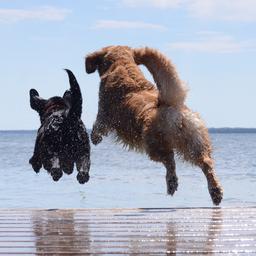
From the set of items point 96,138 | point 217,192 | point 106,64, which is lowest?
point 217,192

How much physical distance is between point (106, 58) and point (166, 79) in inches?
56.7

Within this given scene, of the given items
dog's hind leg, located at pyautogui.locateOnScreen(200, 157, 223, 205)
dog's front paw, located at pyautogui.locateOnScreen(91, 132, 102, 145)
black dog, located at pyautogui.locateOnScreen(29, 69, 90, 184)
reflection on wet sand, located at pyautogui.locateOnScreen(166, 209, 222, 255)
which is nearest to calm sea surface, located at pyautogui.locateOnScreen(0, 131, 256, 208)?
dog's front paw, located at pyautogui.locateOnScreen(91, 132, 102, 145)

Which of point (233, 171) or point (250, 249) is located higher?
point (250, 249)

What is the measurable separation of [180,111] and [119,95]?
1129mm

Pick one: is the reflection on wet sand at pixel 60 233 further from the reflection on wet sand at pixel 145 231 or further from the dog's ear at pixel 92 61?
the dog's ear at pixel 92 61

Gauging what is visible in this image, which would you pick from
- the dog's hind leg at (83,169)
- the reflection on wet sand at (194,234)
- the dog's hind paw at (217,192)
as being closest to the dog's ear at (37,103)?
the dog's hind leg at (83,169)

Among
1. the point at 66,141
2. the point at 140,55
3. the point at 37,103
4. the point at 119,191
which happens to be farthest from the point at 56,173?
the point at 119,191

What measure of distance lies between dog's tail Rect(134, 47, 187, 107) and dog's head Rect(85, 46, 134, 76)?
2.21ft

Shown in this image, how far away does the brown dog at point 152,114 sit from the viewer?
8.03 meters

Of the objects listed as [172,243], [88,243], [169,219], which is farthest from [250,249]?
[169,219]

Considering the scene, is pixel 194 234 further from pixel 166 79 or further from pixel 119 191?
pixel 119 191

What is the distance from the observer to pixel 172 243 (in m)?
5.29

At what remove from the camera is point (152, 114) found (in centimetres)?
827

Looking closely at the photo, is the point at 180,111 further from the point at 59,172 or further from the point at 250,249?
the point at 250,249
